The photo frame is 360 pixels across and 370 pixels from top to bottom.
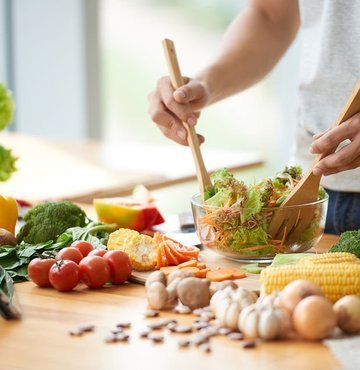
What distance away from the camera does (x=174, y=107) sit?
2182 mm

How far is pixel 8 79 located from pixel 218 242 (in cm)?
462

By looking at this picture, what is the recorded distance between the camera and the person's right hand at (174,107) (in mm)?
2178

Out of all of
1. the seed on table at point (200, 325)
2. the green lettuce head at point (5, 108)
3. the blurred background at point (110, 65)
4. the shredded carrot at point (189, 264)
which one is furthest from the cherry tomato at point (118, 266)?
the blurred background at point (110, 65)

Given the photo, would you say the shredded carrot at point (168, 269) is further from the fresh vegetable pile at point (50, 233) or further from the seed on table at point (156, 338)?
the seed on table at point (156, 338)

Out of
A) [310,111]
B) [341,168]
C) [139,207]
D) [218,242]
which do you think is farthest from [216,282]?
[310,111]

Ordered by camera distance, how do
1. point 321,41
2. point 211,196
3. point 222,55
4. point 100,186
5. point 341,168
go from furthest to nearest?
point 100,186 < point 222,55 < point 321,41 < point 211,196 < point 341,168

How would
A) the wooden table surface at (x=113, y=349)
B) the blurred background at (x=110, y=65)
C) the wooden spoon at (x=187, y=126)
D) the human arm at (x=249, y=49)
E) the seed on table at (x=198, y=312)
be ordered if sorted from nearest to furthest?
1. the wooden table surface at (x=113, y=349)
2. the seed on table at (x=198, y=312)
3. the wooden spoon at (x=187, y=126)
4. the human arm at (x=249, y=49)
5. the blurred background at (x=110, y=65)

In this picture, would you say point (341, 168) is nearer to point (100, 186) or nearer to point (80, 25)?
point (100, 186)

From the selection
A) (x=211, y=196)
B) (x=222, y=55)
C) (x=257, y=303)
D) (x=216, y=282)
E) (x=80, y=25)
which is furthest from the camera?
(x=80, y=25)

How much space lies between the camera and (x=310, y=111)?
2.40 m

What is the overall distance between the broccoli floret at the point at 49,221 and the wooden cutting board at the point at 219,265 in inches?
13.3

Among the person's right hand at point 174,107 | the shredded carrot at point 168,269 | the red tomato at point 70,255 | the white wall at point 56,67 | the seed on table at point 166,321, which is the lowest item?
the seed on table at point 166,321

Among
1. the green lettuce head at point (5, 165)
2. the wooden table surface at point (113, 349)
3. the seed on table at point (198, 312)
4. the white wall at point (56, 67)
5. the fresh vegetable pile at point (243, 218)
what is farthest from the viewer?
the white wall at point (56, 67)

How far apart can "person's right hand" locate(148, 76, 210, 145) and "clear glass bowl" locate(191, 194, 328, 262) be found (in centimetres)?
28
